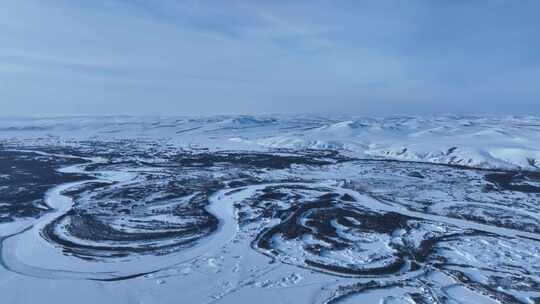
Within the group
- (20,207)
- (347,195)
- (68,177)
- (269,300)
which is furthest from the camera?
(68,177)

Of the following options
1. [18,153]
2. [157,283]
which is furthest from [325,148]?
[157,283]

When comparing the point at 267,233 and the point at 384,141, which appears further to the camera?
the point at 384,141

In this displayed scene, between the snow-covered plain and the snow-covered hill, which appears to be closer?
the snow-covered plain

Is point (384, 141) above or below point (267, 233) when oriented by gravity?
above

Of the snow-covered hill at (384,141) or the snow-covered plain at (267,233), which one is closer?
the snow-covered plain at (267,233)

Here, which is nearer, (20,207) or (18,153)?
(20,207)

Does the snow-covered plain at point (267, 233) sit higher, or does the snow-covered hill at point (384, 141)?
the snow-covered hill at point (384, 141)

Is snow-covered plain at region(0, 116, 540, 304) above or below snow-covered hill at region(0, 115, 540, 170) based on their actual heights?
below

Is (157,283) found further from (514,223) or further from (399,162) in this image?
(399,162)
